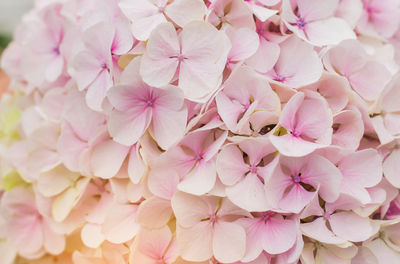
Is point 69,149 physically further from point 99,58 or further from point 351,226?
point 351,226

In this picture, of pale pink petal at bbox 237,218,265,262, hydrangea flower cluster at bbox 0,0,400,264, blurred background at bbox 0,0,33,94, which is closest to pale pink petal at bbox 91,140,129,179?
hydrangea flower cluster at bbox 0,0,400,264

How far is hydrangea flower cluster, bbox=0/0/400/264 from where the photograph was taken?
1.26 ft

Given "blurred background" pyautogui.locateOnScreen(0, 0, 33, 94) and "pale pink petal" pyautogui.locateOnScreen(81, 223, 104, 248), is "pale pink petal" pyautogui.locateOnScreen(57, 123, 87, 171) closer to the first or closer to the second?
"pale pink petal" pyautogui.locateOnScreen(81, 223, 104, 248)

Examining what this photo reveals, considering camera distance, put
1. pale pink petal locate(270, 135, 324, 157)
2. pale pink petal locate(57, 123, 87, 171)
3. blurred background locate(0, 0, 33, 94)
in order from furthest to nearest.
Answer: blurred background locate(0, 0, 33, 94) < pale pink petal locate(57, 123, 87, 171) < pale pink petal locate(270, 135, 324, 157)

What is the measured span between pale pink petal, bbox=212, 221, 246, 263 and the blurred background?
2.97ft

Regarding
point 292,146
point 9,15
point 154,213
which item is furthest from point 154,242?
point 9,15

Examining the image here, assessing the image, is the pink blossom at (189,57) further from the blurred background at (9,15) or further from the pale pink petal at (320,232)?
the blurred background at (9,15)

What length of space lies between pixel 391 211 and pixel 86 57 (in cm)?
27

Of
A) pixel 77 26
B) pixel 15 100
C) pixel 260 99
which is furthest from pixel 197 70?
pixel 15 100

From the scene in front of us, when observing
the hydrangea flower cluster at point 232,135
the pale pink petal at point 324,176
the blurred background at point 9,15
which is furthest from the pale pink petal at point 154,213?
the blurred background at point 9,15

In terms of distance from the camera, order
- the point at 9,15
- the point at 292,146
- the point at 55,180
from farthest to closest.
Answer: the point at 9,15 < the point at 55,180 < the point at 292,146

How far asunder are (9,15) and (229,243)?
1.18 metres

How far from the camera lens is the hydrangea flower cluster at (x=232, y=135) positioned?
1.26 ft

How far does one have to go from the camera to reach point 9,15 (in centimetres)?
139
